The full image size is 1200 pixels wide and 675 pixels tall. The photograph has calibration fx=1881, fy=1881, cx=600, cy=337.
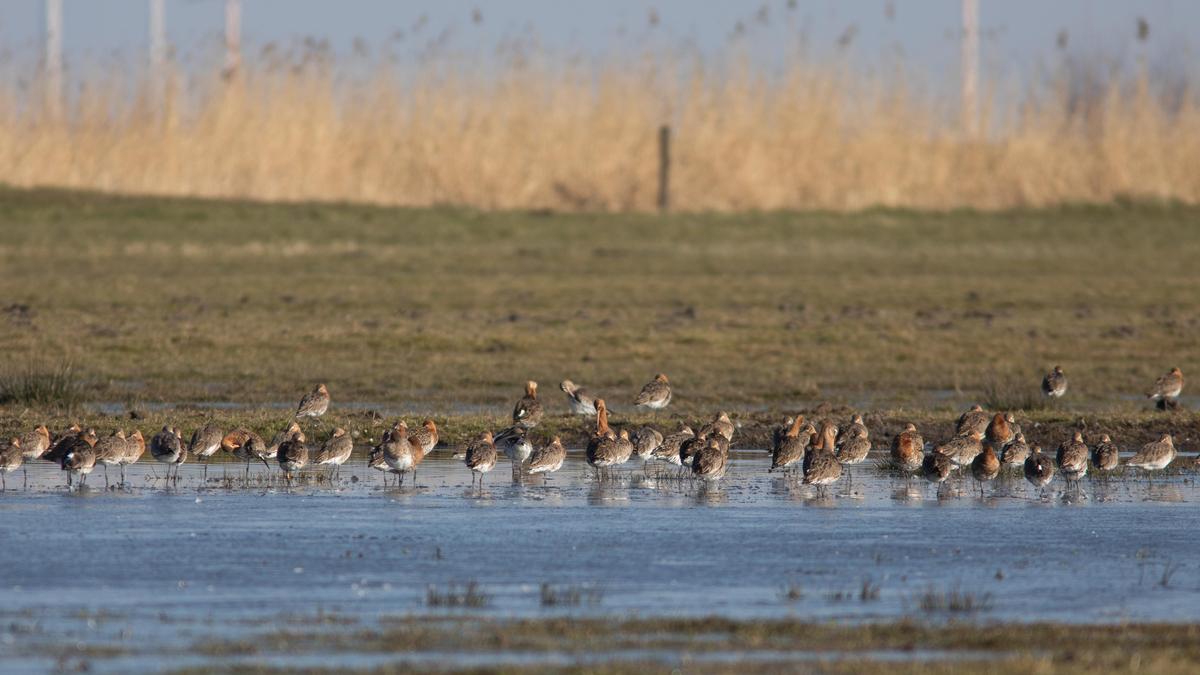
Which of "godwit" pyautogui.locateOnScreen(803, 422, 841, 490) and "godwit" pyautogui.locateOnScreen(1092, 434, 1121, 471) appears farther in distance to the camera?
"godwit" pyautogui.locateOnScreen(1092, 434, 1121, 471)

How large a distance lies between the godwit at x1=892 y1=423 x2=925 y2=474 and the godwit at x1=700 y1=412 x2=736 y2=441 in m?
1.65

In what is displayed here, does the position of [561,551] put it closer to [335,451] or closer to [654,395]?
[335,451]

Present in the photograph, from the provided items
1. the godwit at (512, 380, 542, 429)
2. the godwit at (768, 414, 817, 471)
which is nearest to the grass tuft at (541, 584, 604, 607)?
the godwit at (768, 414, 817, 471)

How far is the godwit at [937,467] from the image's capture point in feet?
47.0

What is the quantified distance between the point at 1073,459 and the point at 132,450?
721cm

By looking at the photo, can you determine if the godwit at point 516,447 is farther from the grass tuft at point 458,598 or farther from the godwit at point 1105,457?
the grass tuft at point 458,598

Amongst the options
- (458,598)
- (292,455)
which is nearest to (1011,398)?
(292,455)


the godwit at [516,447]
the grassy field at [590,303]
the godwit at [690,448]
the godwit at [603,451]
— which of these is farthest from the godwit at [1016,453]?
the godwit at [516,447]

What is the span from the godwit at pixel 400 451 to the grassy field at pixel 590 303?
4956 mm

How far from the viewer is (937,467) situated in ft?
47.0

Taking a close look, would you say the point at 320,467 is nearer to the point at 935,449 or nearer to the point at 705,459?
the point at 705,459

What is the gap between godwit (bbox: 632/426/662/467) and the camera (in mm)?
15477

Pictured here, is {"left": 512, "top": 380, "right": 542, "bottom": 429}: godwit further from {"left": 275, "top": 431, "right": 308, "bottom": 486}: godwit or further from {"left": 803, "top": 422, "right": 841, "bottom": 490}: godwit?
{"left": 803, "top": 422, "right": 841, "bottom": 490}: godwit

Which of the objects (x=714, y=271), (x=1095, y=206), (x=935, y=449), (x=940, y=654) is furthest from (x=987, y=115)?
(x=940, y=654)
